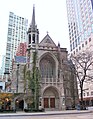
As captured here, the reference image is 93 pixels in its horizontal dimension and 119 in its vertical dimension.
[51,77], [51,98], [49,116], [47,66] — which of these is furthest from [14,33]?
[49,116]

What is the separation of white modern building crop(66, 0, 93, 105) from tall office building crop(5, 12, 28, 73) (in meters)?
55.3

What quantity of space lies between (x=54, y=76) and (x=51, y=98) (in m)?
5.90

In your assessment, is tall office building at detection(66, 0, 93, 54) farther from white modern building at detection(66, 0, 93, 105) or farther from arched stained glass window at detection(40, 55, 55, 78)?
arched stained glass window at detection(40, 55, 55, 78)

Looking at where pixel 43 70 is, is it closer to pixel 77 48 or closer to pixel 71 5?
pixel 77 48

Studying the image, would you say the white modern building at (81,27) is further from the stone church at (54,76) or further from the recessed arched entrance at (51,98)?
the recessed arched entrance at (51,98)

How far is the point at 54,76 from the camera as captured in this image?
46438mm

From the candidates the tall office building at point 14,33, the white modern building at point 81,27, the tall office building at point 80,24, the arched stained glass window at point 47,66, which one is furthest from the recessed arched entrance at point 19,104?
the tall office building at point 14,33

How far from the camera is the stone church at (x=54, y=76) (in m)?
44.4

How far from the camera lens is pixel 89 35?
75688 millimetres

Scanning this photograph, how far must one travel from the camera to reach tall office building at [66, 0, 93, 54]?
254 ft

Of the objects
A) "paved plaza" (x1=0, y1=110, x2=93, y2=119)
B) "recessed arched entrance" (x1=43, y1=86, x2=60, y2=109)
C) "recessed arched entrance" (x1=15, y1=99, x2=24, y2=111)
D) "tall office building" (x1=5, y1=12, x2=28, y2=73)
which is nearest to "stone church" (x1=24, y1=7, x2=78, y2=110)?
"recessed arched entrance" (x1=43, y1=86, x2=60, y2=109)

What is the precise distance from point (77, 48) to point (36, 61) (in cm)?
4653

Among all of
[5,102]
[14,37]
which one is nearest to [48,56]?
[5,102]

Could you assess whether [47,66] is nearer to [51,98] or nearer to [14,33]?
[51,98]
